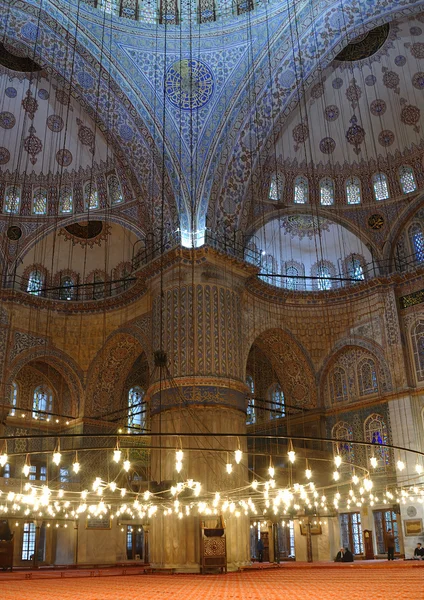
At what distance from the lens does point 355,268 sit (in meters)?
18.3

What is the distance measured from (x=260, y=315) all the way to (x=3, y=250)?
298 inches

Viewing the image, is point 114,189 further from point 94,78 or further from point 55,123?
point 94,78

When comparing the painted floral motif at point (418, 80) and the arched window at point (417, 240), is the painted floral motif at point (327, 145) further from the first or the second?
the arched window at point (417, 240)

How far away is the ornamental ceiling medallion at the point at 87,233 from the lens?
61.6ft

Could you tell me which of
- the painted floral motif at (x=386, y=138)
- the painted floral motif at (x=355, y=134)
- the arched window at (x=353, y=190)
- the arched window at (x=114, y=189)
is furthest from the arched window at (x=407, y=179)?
the arched window at (x=114, y=189)

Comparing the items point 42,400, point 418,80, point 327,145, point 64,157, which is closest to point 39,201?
point 64,157

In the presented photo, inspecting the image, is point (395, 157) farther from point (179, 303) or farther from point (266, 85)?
point (179, 303)

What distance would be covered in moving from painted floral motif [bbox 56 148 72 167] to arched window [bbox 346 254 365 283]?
8.83m

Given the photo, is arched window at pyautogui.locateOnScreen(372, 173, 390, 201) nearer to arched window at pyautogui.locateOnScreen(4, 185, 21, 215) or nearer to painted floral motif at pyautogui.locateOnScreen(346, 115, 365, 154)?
painted floral motif at pyautogui.locateOnScreen(346, 115, 365, 154)

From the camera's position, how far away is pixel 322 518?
16.7m

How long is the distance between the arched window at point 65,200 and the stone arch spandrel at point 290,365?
6.75 m

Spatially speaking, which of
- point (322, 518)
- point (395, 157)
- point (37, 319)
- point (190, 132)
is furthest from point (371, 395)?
point (37, 319)

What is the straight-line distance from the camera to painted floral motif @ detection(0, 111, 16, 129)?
17.1 m

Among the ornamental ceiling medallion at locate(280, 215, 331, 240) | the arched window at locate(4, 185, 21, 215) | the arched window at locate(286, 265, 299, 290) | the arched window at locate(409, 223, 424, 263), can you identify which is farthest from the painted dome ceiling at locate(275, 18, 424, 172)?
the arched window at locate(4, 185, 21, 215)
